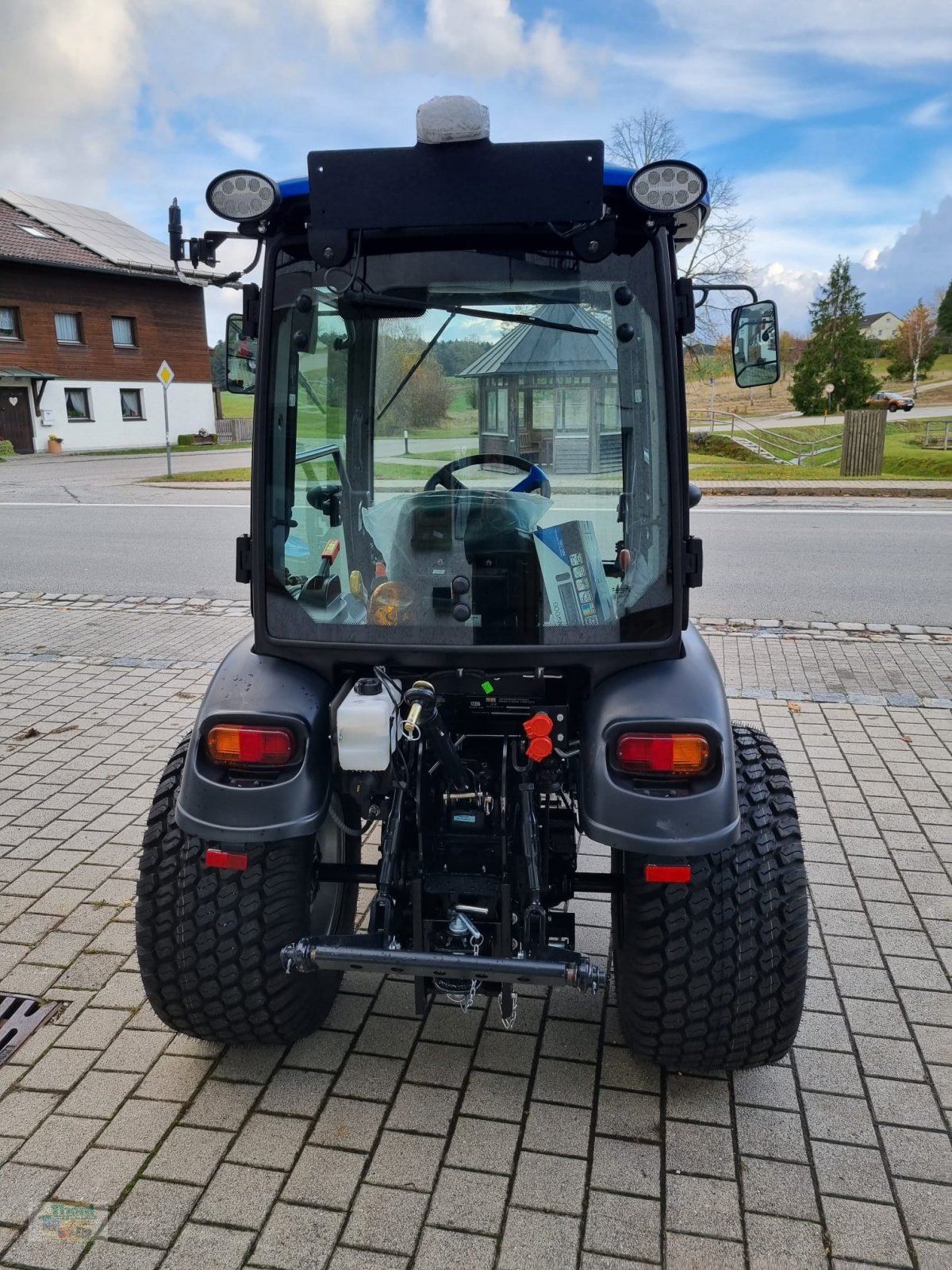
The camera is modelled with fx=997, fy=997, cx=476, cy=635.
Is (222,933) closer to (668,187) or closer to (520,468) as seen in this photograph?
(520,468)

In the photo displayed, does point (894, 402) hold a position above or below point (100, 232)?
below

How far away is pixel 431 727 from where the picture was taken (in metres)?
2.48

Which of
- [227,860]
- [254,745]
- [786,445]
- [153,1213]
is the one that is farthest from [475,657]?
[786,445]

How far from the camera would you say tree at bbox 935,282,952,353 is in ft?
237

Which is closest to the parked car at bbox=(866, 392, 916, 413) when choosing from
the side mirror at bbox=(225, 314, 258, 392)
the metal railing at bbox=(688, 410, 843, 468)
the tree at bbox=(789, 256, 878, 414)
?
the tree at bbox=(789, 256, 878, 414)

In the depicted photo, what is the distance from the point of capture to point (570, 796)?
9.26 feet

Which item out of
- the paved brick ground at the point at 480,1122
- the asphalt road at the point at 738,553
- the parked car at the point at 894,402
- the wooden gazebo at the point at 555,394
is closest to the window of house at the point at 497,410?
the wooden gazebo at the point at 555,394

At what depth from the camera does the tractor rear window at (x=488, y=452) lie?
2.56 m

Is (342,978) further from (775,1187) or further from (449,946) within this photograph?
(775,1187)

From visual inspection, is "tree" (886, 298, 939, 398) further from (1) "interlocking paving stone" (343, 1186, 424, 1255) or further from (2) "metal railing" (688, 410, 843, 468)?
(1) "interlocking paving stone" (343, 1186, 424, 1255)

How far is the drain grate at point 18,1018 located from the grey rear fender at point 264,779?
100cm

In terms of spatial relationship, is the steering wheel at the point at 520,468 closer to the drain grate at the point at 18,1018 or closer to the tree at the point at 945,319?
the drain grate at the point at 18,1018

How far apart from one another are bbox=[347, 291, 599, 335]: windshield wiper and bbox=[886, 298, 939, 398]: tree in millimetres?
66818

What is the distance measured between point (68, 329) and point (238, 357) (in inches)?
1430
